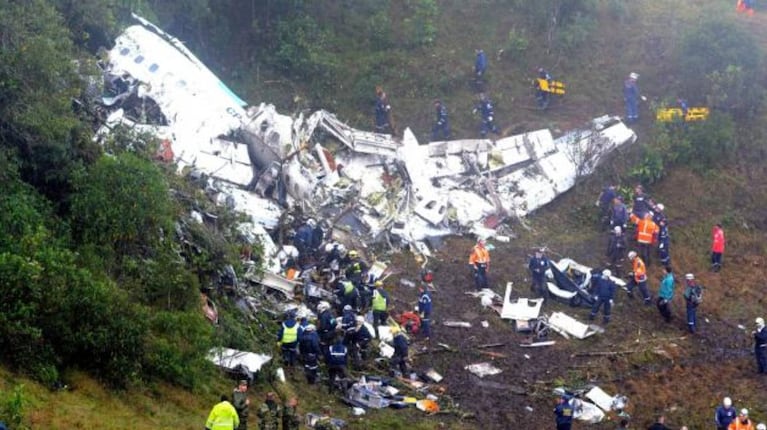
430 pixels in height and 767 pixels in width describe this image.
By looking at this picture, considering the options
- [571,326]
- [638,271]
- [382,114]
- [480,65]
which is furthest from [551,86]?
[571,326]

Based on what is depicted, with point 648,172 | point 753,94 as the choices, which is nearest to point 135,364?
point 648,172

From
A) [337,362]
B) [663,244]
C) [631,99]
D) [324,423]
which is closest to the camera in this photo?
[324,423]

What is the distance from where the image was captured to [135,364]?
55.1 feet

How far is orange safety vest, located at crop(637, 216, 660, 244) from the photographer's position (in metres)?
25.6

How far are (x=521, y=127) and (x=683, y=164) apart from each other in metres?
4.67

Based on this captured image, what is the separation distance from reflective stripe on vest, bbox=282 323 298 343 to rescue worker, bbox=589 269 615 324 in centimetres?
739

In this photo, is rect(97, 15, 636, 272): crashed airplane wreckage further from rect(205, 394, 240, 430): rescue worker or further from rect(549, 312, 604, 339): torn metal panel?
rect(205, 394, 240, 430): rescue worker

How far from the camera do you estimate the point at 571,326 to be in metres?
23.1

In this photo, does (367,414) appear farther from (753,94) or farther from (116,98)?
(753,94)

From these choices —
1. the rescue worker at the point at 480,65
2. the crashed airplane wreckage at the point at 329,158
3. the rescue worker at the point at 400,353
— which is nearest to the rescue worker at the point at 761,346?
the rescue worker at the point at 400,353

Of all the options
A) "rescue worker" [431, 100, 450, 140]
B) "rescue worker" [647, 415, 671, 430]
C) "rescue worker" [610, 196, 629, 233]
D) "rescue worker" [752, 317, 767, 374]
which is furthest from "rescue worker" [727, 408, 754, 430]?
"rescue worker" [431, 100, 450, 140]

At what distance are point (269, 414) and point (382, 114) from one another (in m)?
14.1

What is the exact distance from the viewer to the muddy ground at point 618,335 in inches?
816

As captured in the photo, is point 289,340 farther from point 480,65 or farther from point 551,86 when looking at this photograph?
point 551,86
